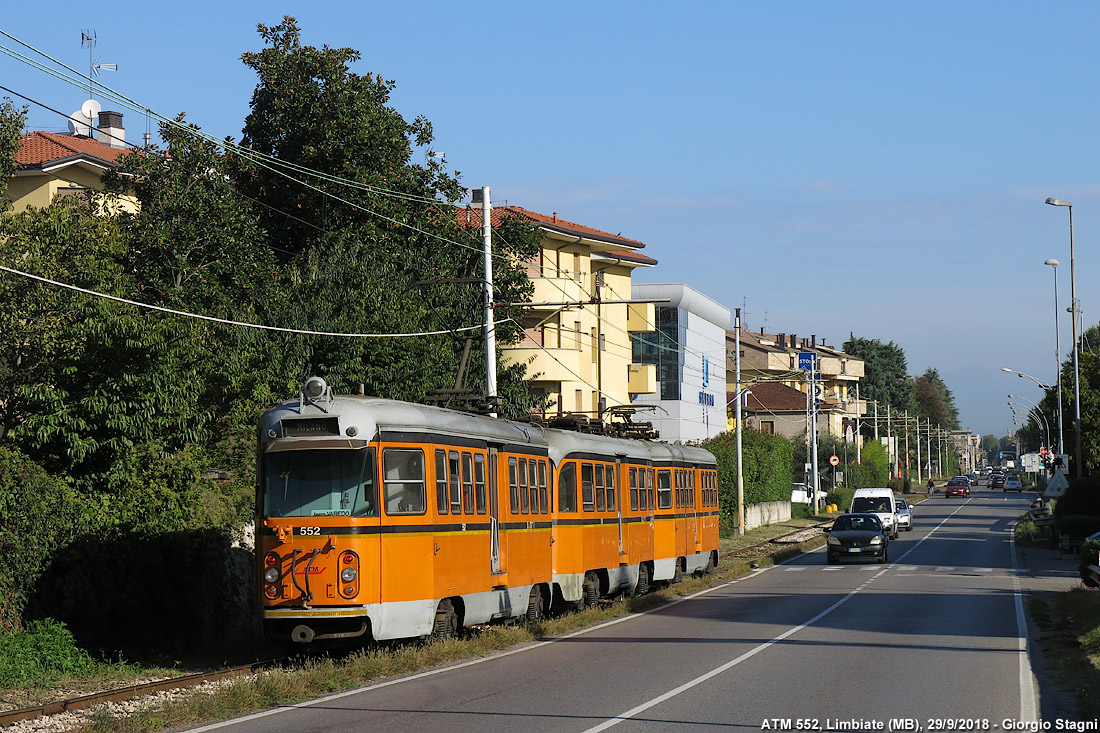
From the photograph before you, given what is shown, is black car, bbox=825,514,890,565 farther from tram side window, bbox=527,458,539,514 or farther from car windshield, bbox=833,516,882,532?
tram side window, bbox=527,458,539,514

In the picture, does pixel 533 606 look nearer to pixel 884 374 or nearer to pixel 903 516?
pixel 903 516

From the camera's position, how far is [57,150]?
151 ft

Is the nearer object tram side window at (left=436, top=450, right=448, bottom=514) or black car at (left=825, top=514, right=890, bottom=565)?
tram side window at (left=436, top=450, right=448, bottom=514)

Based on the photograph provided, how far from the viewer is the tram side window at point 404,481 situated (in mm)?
16938

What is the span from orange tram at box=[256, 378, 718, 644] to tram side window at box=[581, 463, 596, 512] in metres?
0.98

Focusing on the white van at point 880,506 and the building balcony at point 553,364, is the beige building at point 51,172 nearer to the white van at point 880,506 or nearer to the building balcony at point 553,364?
the building balcony at point 553,364

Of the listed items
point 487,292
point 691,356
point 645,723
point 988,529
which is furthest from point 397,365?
point 691,356

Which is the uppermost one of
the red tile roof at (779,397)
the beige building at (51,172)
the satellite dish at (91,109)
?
the satellite dish at (91,109)

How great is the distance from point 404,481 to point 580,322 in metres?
46.6

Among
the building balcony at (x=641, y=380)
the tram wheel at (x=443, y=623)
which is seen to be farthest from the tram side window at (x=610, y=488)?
the building balcony at (x=641, y=380)

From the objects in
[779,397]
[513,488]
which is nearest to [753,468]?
[513,488]

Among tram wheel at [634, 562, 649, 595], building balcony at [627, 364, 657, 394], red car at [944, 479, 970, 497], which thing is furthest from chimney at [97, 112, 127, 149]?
red car at [944, 479, 970, 497]

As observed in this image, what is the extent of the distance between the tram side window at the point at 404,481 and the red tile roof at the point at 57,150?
A: 1061 inches

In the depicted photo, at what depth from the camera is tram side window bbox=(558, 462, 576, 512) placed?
23.3 m
